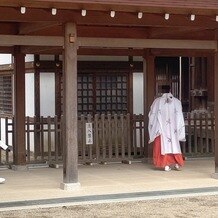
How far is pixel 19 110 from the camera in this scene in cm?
1259

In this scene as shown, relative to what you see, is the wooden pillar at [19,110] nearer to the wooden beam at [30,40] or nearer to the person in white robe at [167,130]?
the wooden beam at [30,40]

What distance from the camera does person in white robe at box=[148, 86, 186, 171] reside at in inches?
487

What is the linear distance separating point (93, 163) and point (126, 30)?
2.98 metres

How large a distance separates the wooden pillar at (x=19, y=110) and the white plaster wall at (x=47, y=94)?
2.36 metres

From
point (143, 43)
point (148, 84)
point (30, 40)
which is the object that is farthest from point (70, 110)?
point (148, 84)

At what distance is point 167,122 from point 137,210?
4244 millimetres

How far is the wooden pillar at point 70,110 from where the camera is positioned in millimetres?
10000

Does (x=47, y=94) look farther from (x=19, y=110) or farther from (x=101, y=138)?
(x=19, y=110)

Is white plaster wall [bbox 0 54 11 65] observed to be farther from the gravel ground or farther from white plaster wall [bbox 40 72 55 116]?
the gravel ground

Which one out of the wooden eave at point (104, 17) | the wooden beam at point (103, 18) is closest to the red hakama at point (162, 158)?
the wooden eave at point (104, 17)

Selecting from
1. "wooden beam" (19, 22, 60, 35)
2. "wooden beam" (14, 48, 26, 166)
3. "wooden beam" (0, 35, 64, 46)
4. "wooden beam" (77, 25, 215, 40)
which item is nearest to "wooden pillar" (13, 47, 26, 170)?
"wooden beam" (14, 48, 26, 166)

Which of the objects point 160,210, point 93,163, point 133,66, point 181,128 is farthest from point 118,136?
point 160,210

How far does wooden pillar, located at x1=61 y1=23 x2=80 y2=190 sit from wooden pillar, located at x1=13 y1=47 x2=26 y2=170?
108 inches

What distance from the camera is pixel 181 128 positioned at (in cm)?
1254
